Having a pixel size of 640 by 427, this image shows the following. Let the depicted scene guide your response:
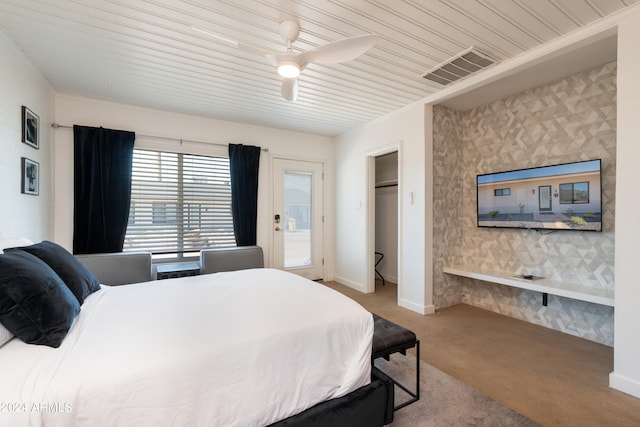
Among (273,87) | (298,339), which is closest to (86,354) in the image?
(298,339)

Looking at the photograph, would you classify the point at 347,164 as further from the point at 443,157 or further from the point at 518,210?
the point at 518,210

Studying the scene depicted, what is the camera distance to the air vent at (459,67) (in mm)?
2493

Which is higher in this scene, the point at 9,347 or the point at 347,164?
the point at 347,164

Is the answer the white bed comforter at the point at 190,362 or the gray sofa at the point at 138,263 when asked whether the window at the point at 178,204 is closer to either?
the gray sofa at the point at 138,263

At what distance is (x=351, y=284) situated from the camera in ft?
15.4

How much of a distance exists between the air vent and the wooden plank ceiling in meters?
0.06

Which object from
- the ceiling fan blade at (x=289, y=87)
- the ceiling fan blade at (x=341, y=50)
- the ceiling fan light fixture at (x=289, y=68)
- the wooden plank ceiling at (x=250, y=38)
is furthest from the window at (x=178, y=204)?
the ceiling fan blade at (x=341, y=50)

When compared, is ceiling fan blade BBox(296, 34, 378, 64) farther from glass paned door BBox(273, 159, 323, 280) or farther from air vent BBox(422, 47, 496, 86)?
glass paned door BBox(273, 159, 323, 280)

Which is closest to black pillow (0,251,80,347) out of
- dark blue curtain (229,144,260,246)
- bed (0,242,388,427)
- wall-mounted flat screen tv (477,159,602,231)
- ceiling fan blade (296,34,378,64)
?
bed (0,242,388,427)

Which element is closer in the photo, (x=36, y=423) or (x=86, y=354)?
(x=36, y=423)

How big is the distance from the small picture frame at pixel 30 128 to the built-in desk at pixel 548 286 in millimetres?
4531

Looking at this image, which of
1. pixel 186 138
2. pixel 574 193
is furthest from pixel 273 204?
pixel 574 193

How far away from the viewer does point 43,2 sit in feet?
6.08

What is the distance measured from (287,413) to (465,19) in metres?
2.69
